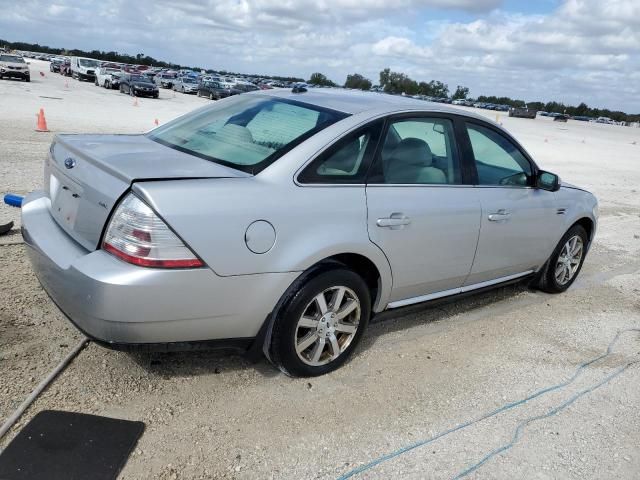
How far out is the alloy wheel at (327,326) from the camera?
129 inches

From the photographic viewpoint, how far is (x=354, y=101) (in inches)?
151

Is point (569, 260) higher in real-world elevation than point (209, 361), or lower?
Result: higher

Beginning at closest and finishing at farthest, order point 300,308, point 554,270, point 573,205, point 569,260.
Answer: point 300,308 → point 573,205 → point 554,270 → point 569,260

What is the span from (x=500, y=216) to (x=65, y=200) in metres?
2.98

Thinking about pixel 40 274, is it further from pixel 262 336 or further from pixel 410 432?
pixel 410 432

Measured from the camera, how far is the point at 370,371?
12.0 ft

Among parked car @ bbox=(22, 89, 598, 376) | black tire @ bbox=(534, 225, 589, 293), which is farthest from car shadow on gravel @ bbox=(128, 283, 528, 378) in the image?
black tire @ bbox=(534, 225, 589, 293)

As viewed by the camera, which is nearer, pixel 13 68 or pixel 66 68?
pixel 13 68

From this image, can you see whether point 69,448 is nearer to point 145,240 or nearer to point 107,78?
point 145,240

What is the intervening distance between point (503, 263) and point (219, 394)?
2.52 m

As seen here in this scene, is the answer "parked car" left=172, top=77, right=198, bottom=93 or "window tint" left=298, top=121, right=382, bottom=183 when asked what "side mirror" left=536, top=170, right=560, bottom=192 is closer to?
"window tint" left=298, top=121, right=382, bottom=183

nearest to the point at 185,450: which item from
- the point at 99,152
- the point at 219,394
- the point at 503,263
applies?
the point at 219,394

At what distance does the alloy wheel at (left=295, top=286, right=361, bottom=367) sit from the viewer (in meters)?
3.28

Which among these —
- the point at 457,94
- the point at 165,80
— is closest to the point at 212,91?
the point at 165,80
